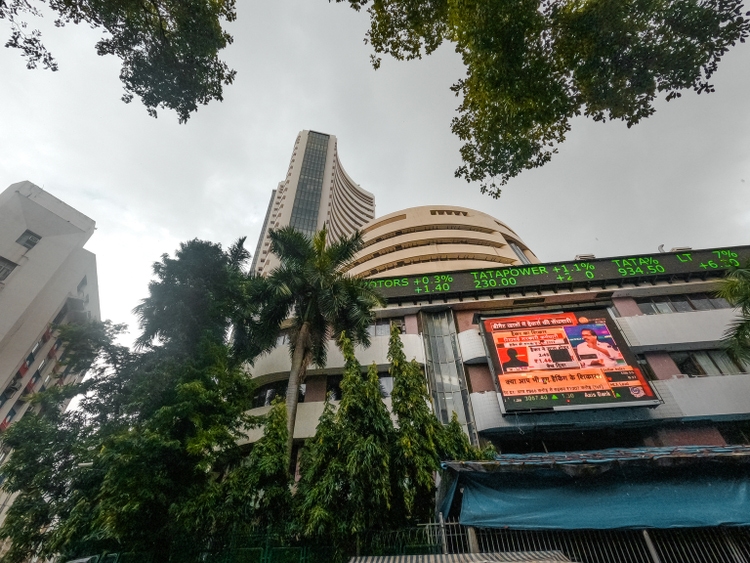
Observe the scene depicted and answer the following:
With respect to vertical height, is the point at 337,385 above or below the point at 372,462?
above

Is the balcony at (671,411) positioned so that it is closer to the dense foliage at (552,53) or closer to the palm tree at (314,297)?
the palm tree at (314,297)

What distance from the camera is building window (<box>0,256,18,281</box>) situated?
80.8ft

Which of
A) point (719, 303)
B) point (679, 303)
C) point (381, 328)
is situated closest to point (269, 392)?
point (381, 328)

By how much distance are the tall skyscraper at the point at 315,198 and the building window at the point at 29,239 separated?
97.2 feet

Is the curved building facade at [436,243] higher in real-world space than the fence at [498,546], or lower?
higher

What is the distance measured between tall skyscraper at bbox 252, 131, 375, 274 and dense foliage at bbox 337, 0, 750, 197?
2002 inches

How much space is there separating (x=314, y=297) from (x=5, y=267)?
1113 inches

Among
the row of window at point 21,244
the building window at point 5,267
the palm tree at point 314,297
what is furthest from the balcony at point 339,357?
the row of window at point 21,244

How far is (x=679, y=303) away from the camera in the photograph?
704 inches

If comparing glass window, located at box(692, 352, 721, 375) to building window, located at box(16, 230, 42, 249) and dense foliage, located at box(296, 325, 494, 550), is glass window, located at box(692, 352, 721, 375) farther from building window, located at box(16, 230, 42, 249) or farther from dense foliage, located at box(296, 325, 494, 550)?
building window, located at box(16, 230, 42, 249)

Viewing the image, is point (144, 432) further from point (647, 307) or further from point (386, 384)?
point (647, 307)

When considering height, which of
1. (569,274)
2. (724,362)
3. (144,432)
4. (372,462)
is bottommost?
(372,462)

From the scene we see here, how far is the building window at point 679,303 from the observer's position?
57.4 feet

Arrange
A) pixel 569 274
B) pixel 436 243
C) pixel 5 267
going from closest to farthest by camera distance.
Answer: pixel 569 274, pixel 5 267, pixel 436 243
